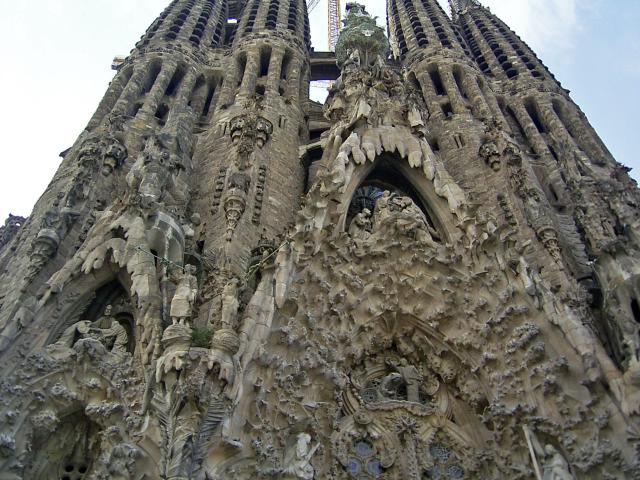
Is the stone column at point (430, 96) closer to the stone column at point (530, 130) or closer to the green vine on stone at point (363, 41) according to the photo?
the green vine on stone at point (363, 41)

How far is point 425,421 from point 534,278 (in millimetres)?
2775

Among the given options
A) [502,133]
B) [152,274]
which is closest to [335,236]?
[152,274]

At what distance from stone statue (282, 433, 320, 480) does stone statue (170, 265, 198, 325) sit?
6.82 ft

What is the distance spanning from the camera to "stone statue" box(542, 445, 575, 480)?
8.21m

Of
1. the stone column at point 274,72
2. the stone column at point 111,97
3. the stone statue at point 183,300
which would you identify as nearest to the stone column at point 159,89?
the stone column at point 111,97

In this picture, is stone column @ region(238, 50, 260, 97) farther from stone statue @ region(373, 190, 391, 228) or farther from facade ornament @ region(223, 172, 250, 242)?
stone statue @ region(373, 190, 391, 228)

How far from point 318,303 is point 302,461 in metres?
2.63

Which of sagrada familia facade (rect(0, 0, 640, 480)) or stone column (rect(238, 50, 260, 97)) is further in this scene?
stone column (rect(238, 50, 260, 97))

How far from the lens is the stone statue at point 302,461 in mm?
7742

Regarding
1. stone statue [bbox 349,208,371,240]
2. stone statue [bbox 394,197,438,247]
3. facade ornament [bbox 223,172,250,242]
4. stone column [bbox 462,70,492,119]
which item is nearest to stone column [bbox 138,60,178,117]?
facade ornament [bbox 223,172,250,242]

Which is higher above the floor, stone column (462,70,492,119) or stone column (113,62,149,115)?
stone column (462,70,492,119)

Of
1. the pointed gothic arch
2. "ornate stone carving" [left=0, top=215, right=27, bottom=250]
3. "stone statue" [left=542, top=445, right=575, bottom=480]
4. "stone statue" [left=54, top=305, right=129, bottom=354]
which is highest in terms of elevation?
Answer: the pointed gothic arch

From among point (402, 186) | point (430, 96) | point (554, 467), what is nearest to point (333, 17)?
point (430, 96)

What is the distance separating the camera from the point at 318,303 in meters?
9.91
